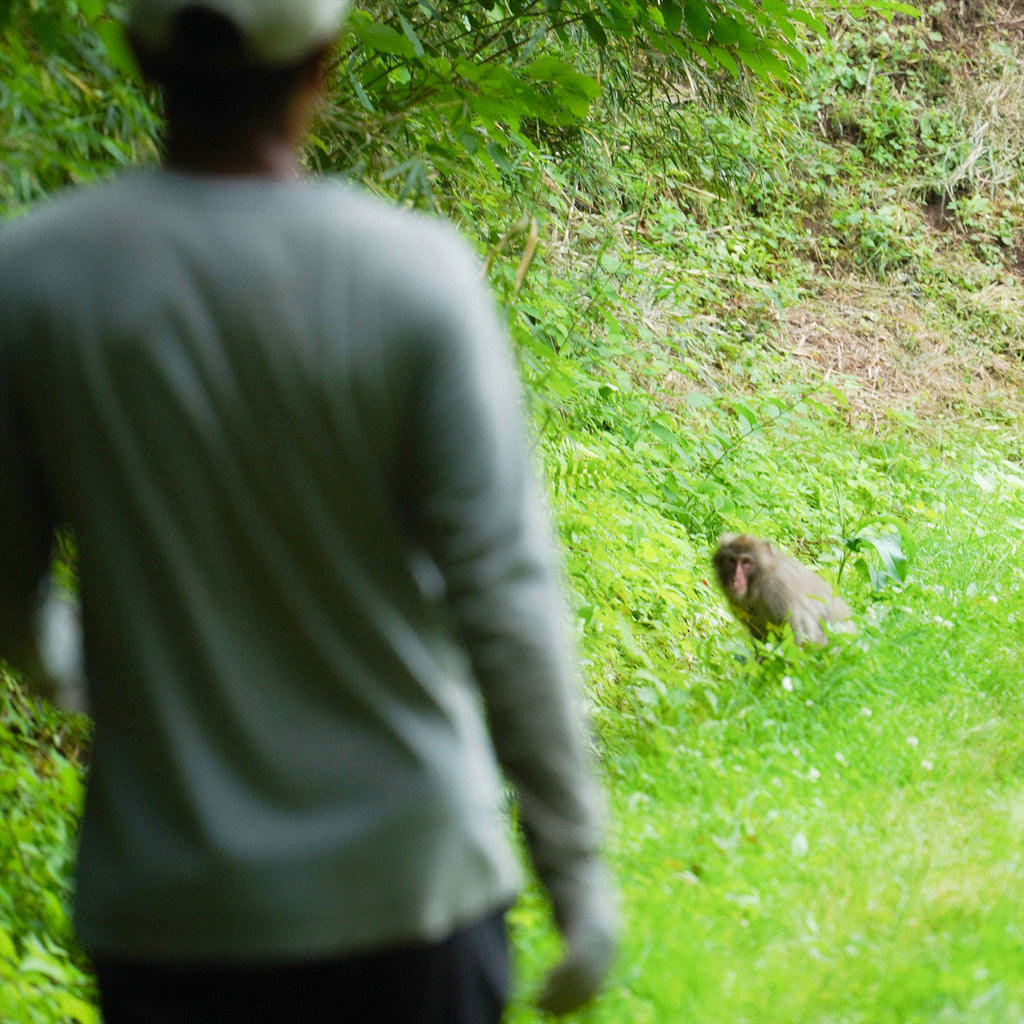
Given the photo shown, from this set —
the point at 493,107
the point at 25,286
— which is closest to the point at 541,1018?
the point at 25,286

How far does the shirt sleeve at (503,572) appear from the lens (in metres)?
1.48

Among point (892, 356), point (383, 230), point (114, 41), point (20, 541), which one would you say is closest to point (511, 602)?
point (383, 230)

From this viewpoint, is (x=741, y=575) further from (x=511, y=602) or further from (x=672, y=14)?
(x=511, y=602)

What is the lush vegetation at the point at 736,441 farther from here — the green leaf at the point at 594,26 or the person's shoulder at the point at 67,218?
the person's shoulder at the point at 67,218

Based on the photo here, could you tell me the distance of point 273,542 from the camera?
1.48 m

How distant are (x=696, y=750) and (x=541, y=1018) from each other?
176cm

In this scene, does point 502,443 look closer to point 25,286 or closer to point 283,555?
point 283,555

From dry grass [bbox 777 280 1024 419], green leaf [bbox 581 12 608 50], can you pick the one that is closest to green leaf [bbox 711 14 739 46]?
green leaf [bbox 581 12 608 50]

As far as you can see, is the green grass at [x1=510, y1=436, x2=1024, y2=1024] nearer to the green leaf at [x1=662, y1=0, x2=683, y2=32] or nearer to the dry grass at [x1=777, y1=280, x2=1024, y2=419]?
the green leaf at [x1=662, y1=0, x2=683, y2=32]

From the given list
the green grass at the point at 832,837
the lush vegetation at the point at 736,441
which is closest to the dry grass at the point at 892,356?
the lush vegetation at the point at 736,441

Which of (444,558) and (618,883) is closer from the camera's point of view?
(444,558)

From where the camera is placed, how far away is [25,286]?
1.46 metres

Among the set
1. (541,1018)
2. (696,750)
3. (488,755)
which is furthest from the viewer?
(696,750)

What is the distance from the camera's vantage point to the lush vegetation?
324 centimetres
